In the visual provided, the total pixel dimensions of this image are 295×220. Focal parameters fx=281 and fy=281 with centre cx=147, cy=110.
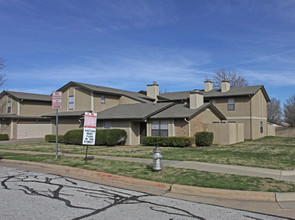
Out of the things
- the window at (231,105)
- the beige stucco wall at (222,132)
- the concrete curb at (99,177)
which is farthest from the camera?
the window at (231,105)

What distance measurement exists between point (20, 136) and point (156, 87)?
17132mm

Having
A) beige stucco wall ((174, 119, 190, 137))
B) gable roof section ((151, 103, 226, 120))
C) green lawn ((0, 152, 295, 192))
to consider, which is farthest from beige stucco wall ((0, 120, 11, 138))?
green lawn ((0, 152, 295, 192))

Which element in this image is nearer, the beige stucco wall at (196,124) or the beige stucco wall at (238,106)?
the beige stucco wall at (196,124)

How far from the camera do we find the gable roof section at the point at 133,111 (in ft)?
77.9

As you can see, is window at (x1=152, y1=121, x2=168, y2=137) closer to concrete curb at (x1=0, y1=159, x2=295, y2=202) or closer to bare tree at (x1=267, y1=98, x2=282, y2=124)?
concrete curb at (x1=0, y1=159, x2=295, y2=202)

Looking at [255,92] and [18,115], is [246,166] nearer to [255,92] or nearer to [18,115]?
[255,92]

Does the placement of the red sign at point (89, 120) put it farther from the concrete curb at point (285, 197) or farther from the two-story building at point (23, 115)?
the two-story building at point (23, 115)

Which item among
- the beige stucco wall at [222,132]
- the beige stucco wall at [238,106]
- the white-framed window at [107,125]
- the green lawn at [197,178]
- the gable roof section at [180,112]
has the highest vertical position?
the beige stucco wall at [238,106]

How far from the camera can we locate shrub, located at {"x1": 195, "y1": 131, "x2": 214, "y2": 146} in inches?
865

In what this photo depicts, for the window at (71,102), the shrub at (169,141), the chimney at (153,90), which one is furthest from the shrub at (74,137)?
Answer: the chimney at (153,90)

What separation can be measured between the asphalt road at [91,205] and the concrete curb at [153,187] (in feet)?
2.33

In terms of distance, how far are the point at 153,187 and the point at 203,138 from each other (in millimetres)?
14356

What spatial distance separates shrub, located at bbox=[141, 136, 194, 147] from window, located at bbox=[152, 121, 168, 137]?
1.06 m

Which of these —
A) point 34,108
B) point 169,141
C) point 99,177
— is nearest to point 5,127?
point 34,108
